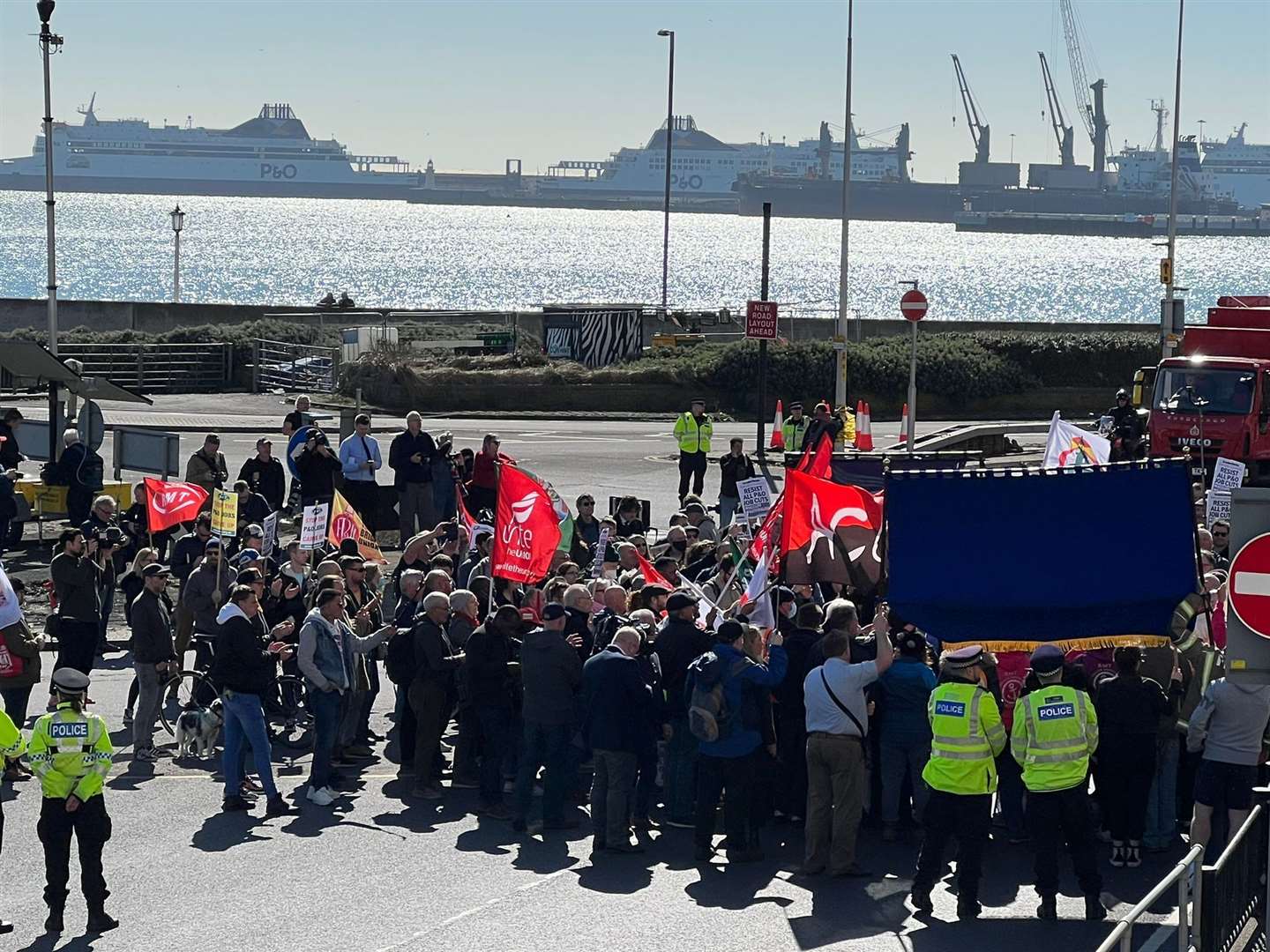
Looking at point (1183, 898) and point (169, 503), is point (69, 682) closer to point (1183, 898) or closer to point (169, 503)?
point (1183, 898)

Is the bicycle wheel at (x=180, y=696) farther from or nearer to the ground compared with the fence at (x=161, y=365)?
nearer to the ground

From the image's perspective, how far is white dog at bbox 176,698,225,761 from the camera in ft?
43.7

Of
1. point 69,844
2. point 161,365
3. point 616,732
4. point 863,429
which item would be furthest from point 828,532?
point 161,365

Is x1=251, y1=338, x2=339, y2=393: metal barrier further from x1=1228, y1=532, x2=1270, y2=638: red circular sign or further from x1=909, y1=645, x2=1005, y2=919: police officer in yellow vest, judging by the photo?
x1=1228, y1=532, x2=1270, y2=638: red circular sign

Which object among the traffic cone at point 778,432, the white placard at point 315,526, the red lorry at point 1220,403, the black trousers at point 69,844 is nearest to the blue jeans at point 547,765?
the black trousers at point 69,844

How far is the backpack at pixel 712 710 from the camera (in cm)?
1110

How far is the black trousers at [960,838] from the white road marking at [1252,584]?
317 centimetres

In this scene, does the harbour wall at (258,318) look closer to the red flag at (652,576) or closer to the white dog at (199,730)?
the red flag at (652,576)

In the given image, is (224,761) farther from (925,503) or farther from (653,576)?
(925,503)

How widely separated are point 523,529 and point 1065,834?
18.3 ft

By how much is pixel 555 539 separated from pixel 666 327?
3509 centimetres

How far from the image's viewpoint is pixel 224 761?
40.1 ft

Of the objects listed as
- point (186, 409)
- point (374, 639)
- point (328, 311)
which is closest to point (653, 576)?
point (374, 639)

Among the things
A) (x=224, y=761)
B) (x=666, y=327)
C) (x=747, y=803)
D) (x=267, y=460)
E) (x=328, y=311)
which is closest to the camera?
(x=747, y=803)
